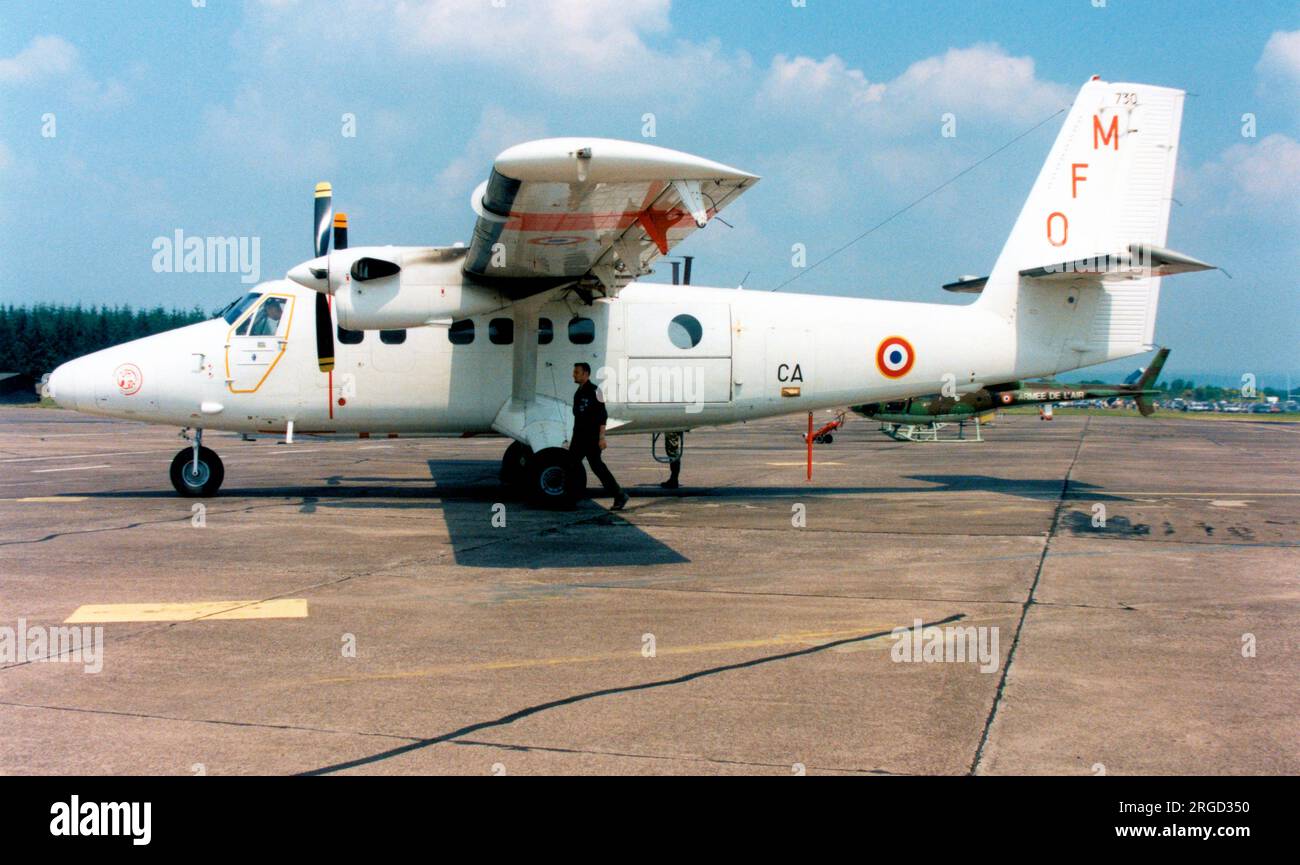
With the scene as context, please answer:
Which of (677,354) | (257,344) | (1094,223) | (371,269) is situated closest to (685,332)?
(677,354)

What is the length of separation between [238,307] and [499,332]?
3.93 meters

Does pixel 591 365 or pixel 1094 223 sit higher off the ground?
pixel 1094 223

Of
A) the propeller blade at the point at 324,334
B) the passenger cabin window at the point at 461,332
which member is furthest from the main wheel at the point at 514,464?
the propeller blade at the point at 324,334

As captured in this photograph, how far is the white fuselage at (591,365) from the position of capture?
15.0 meters

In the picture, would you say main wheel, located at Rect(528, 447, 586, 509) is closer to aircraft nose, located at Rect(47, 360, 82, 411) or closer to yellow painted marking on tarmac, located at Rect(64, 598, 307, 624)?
yellow painted marking on tarmac, located at Rect(64, 598, 307, 624)

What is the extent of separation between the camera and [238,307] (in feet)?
50.4

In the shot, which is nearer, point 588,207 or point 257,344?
point 588,207

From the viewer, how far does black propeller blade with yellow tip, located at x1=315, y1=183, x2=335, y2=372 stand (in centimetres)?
1420

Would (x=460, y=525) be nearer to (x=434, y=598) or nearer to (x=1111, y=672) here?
(x=434, y=598)

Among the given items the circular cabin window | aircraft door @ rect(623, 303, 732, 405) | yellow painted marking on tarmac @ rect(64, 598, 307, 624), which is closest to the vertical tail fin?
aircraft door @ rect(623, 303, 732, 405)

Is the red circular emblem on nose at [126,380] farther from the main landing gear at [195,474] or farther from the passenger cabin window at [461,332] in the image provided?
the passenger cabin window at [461,332]

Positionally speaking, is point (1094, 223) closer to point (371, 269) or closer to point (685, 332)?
point (685, 332)

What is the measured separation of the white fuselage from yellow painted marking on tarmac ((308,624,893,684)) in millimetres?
8617

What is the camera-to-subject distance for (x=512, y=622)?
304 inches
